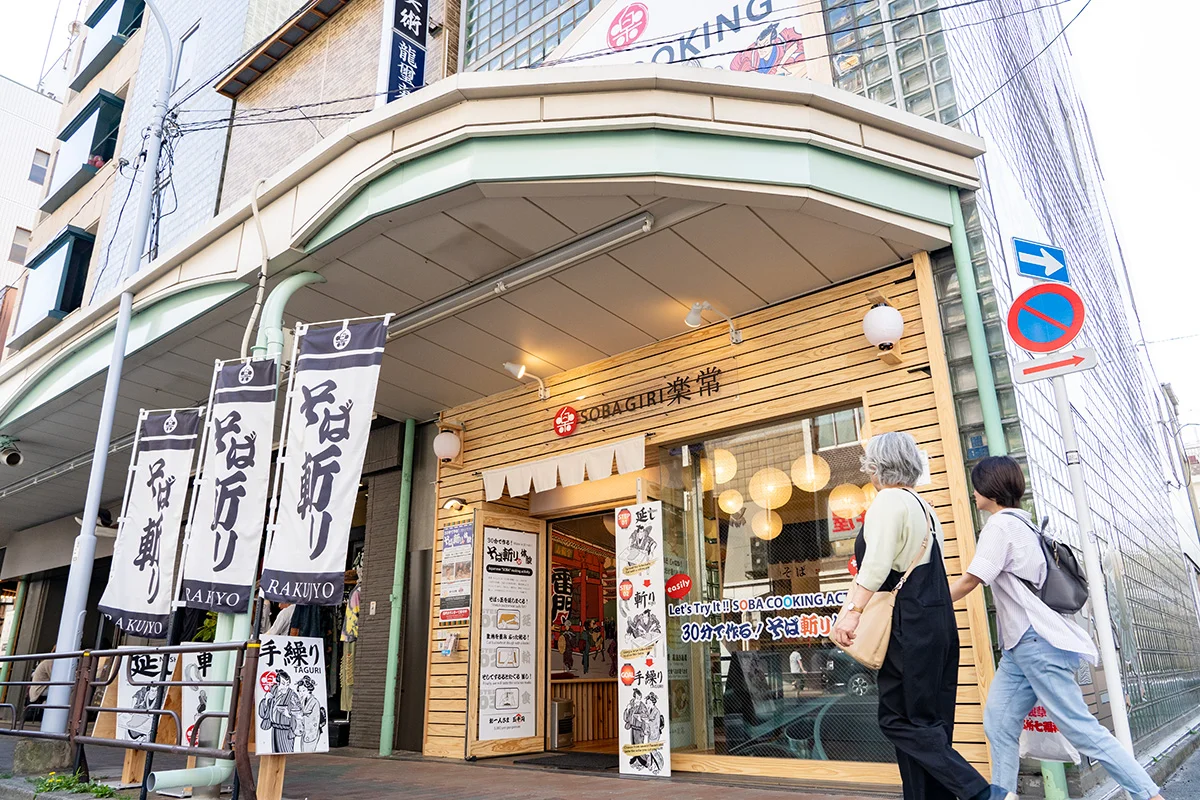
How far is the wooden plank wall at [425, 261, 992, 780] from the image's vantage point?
17.0 feet

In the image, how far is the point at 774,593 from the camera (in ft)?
19.9

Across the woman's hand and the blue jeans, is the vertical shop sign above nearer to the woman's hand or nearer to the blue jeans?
the woman's hand

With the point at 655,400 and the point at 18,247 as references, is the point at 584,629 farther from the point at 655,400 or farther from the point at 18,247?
the point at 18,247

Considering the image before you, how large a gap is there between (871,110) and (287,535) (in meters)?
4.85

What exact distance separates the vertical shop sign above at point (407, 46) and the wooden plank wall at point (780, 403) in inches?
167

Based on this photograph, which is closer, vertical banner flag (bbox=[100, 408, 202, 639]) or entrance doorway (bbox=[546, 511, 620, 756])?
vertical banner flag (bbox=[100, 408, 202, 639])

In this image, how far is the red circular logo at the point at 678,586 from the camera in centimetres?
664

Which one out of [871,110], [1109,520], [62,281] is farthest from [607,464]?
[62,281]

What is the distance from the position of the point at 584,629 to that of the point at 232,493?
5294mm

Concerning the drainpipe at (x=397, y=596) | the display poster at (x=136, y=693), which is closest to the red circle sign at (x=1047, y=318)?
the display poster at (x=136, y=693)

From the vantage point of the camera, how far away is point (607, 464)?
734 cm

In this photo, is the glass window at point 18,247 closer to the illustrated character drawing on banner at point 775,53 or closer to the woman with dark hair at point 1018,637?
the illustrated character drawing on banner at point 775,53

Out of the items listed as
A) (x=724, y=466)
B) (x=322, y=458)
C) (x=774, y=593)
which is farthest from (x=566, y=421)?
(x=322, y=458)

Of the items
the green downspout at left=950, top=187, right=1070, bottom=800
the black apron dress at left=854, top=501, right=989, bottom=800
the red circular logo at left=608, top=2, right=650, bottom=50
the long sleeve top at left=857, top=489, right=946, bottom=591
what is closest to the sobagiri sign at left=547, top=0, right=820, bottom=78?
the red circular logo at left=608, top=2, right=650, bottom=50
